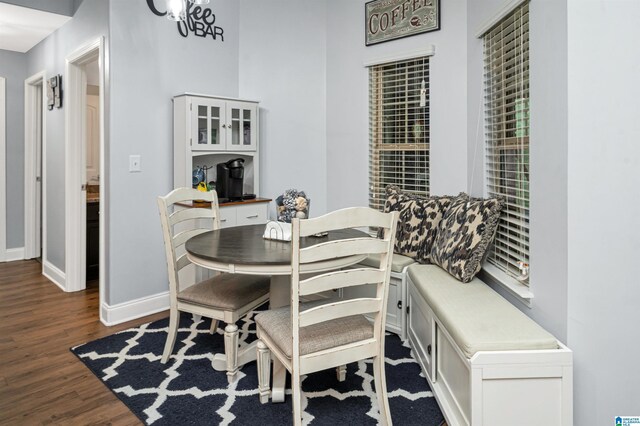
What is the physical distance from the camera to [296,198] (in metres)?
2.49

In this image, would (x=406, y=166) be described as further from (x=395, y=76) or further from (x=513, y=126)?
(x=513, y=126)

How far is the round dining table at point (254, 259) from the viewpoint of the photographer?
202 centimetres

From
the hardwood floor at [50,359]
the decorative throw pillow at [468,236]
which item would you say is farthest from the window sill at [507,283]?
the hardwood floor at [50,359]

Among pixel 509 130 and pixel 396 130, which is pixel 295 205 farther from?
pixel 396 130

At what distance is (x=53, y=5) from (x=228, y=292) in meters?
3.11

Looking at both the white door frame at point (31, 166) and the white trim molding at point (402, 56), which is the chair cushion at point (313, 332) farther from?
the white door frame at point (31, 166)

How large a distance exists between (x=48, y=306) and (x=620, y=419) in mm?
3941

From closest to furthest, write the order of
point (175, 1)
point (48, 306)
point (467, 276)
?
point (467, 276)
point (175, 1)
point (48, 306)

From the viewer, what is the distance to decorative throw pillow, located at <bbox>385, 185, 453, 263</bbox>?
2979mm

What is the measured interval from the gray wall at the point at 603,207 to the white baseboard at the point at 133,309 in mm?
2920

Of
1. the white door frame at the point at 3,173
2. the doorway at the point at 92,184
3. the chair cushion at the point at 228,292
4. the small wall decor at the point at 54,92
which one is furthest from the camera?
the white door frame at the point at 3,173

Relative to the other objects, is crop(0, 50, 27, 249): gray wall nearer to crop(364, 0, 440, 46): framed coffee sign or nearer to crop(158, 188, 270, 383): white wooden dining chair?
crop(158, 188, 270, 383): white wooden dining chair

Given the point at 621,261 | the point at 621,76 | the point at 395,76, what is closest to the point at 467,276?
the point at 621,261

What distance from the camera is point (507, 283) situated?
2258mm
